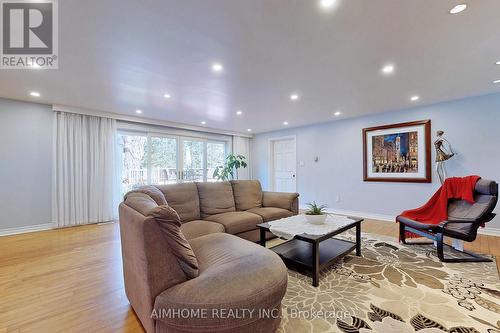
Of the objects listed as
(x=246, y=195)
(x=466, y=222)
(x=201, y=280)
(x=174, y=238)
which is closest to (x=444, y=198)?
(x=466, y=222)

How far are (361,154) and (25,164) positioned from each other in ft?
21.8

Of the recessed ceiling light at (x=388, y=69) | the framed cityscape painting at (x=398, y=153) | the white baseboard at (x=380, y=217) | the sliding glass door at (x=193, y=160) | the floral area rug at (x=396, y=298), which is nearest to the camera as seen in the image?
the floral area rug at (x=396, y=298)

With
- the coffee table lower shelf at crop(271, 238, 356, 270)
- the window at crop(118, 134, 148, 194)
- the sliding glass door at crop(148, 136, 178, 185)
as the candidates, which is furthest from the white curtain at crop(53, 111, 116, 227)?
the coffee table lower shelf at crop(271, 238, 356, 270)

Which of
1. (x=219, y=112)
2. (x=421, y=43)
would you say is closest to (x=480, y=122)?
(x=421, y=43)

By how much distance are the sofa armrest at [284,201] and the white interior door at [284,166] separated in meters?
2.78

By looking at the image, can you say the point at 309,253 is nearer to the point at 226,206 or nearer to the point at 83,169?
the point at 226,206

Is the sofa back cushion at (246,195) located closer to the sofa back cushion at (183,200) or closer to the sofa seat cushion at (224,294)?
the sofa back cushion at (183,200)

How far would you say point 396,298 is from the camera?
1.83 m

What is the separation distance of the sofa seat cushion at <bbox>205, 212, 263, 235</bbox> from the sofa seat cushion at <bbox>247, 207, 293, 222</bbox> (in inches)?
4.8

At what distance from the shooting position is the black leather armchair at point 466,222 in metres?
2.49

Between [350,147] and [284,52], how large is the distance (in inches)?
143

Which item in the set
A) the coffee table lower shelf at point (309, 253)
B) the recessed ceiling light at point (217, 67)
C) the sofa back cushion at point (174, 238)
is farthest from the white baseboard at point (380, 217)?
the sofa back cushion at point (174, 238)

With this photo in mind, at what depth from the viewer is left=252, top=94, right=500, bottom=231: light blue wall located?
3.63 m

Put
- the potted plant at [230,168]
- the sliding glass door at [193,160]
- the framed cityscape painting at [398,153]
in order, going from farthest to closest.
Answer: the potted plant at [230,168] < the sliding glass door at [193,160] < the framed cityscape painting at [398,153]
